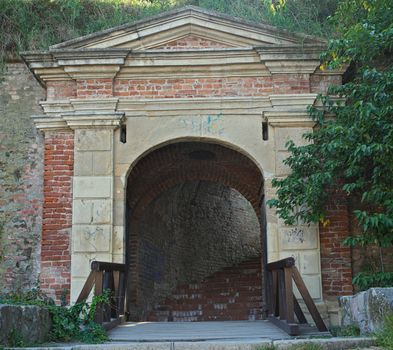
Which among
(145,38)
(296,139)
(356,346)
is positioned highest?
(145,38)

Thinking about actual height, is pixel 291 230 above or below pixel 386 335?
above

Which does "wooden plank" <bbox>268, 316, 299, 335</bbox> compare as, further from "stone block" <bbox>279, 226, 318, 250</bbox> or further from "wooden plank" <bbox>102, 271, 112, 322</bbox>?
"wooden plank" <bbox>102, 271, 112, 322</bbox>

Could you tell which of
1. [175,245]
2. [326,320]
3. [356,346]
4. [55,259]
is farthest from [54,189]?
[175,245]

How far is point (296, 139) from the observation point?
8.55 meters

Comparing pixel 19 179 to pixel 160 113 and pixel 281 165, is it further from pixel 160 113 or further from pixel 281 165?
pixel 281 165

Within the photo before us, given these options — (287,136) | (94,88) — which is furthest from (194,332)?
(94,88)

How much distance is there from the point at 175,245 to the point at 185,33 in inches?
254

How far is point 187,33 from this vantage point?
883cm

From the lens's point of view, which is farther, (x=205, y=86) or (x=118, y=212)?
(x=205, y=86)

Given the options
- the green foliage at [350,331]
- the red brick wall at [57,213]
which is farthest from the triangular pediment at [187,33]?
the green foliage at [350,331]

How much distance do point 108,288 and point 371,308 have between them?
3232 mm

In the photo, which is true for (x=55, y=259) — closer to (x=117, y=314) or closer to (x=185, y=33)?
(x=117, y=314)

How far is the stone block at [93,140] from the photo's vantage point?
28.1 ft

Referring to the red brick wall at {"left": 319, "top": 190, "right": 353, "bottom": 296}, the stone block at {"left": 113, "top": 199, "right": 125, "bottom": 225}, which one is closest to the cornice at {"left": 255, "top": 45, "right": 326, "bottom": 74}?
the red brick wall at {"left": 319, "top": 190, "right": 353, "bottom": 296}
